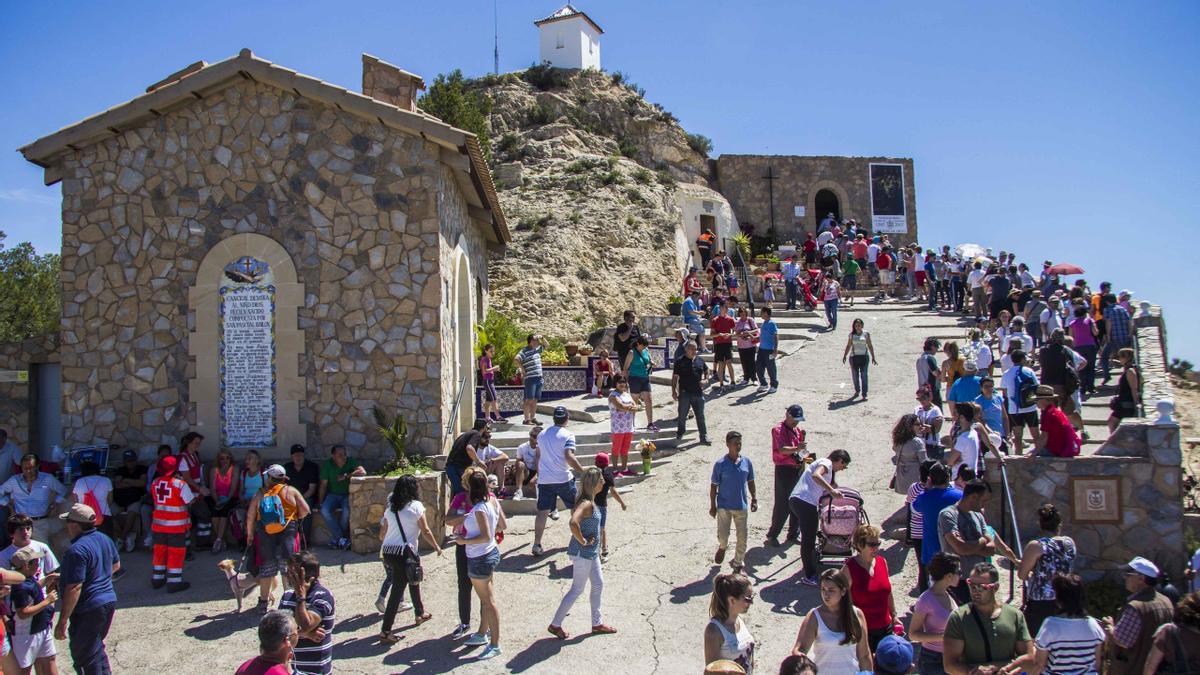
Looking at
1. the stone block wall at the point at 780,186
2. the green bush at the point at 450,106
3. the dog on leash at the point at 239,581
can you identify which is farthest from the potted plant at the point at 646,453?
the stone block wall at the point at 780,186

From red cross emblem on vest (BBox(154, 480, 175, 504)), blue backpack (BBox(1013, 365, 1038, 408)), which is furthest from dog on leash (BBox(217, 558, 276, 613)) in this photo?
blue backpack (BBox(1013, 365, 1038, 408))

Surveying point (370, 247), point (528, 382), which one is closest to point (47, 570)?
point (370, 247)

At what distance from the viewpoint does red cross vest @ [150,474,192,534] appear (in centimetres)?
1077

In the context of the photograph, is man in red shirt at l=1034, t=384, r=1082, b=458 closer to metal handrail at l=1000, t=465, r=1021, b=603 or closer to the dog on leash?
metal handrail at l=1000, t=465, r=1021, b=603

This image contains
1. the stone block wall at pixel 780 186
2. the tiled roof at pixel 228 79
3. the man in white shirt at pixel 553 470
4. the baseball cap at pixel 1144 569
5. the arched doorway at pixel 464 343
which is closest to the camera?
the baseball cap at pixel 1144 569

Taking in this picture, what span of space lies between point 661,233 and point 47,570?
87.9 ft

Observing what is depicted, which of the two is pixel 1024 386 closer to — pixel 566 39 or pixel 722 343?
pixel 722 343

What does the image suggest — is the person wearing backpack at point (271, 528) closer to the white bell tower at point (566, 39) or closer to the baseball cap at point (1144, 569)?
the baseball cap at point (1144, 569)

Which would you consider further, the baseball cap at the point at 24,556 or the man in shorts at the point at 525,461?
the man in shorts at the point at 525,461

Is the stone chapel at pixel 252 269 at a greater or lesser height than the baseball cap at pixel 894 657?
greater

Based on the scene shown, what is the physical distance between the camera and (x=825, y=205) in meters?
41.2

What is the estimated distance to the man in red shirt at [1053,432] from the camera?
10.7m

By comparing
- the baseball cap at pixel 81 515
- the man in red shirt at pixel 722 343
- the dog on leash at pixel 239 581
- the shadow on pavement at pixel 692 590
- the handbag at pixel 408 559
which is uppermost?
the man in red shirt at pixel 722 343

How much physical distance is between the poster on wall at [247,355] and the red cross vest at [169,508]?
2.21 m
